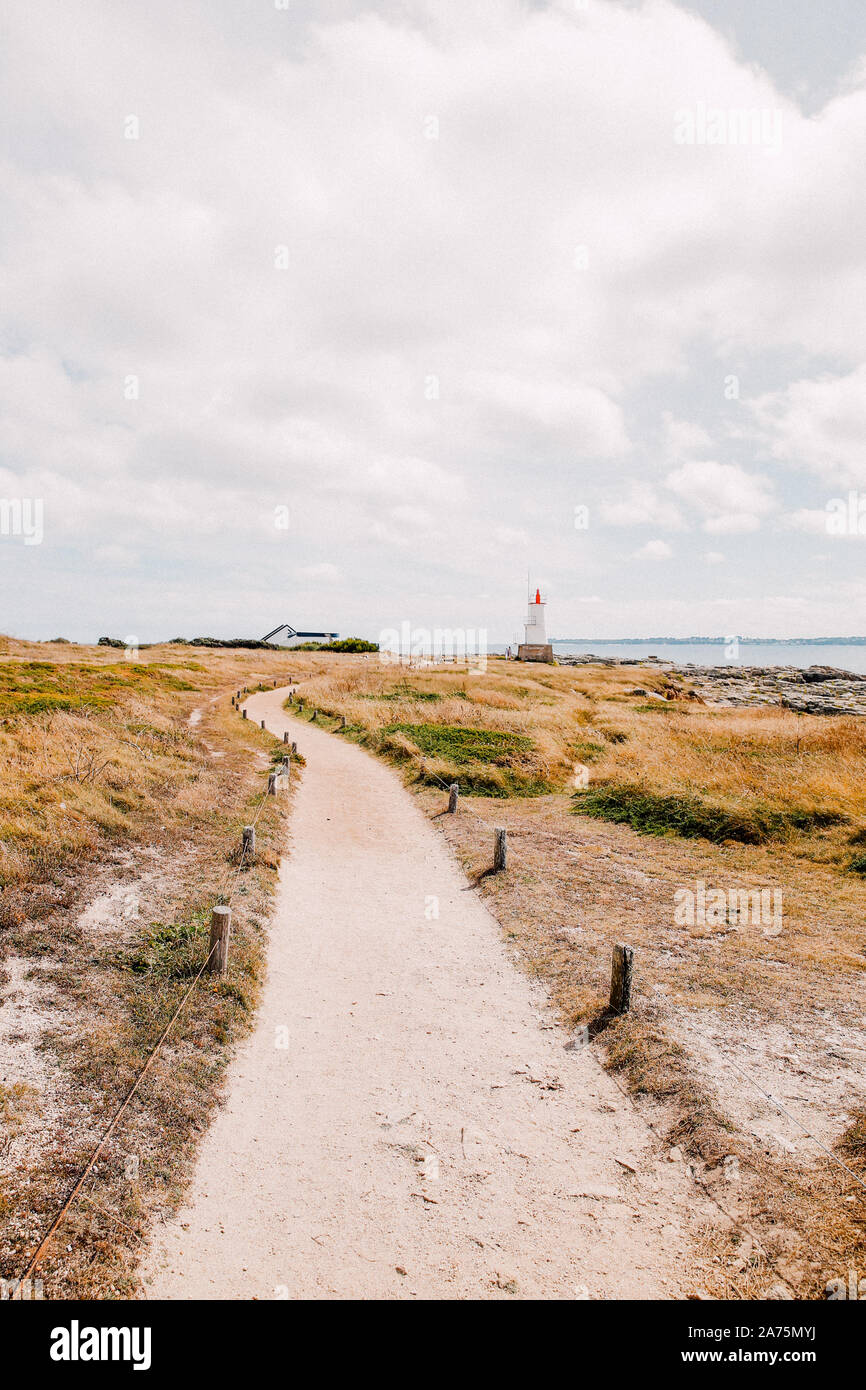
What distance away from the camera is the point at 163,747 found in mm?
23688

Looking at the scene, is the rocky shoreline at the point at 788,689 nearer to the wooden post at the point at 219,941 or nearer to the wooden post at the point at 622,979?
the wooden post at the point at 622,979

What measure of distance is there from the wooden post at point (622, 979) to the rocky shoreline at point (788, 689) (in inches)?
1894

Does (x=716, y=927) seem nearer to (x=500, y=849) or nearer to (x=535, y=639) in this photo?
(x=500, y=849)

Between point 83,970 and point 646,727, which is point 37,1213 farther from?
point 646,727

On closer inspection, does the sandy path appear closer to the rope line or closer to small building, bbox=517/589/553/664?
the rope line

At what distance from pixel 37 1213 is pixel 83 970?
13.9 feet

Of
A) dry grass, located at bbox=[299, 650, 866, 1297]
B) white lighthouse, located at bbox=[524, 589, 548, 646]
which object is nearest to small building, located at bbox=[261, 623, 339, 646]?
white lighthouse, located at bbox=[524, 589, 548, 646]

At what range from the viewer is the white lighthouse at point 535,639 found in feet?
272

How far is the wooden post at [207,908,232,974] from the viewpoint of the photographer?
9.64m

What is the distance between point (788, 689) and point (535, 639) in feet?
94.2

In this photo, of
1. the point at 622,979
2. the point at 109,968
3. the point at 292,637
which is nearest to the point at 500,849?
the point at 622,979

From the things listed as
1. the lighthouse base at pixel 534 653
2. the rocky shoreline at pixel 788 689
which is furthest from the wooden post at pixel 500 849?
the lighthouse base at pixel 534 653

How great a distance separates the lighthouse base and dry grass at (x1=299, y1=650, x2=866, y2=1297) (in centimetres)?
5102
